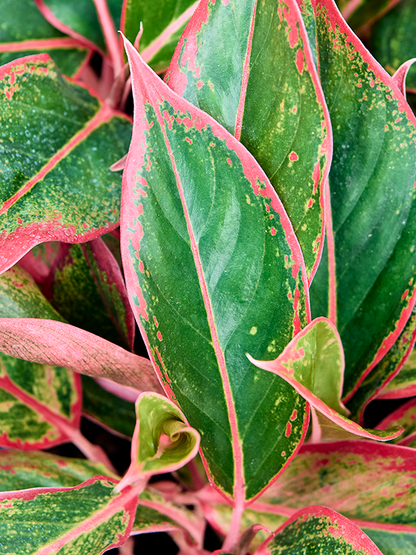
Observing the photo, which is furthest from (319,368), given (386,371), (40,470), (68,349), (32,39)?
(32,39)

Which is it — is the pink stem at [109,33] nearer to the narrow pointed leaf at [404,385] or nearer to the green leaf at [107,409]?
the green leaf at [107,409]

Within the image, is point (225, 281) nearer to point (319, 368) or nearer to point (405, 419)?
point (319, 368)

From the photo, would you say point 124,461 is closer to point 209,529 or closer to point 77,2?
point 209,529

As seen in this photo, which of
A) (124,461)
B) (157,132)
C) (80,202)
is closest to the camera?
(157,132)

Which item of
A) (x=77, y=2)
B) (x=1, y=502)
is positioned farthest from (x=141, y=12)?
(x=1, y=502)

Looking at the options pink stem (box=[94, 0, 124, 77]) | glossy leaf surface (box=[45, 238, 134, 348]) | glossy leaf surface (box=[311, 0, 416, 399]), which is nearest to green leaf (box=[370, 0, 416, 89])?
glossy leaf surface (box=[311, 0, 416, 399])

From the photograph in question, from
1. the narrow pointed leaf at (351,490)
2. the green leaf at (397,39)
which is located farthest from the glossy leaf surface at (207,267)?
the green leaf at (397,39)
